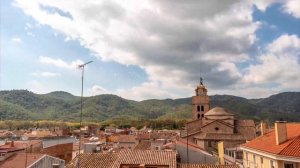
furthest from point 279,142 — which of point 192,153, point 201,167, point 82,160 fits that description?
point 82,160

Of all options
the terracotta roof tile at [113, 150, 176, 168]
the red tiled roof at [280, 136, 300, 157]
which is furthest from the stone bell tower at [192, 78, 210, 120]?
the red tiled roof at [280, 136, 300, 157]

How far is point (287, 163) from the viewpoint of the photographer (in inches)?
903

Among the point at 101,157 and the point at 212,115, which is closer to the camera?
the point at 101,157

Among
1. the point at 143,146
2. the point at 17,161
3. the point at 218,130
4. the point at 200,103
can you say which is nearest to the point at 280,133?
the point at 17,161

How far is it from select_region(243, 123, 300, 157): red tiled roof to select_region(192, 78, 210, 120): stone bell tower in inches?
2523

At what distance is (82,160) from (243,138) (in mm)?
47077

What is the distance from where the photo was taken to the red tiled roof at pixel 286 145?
74.9ft

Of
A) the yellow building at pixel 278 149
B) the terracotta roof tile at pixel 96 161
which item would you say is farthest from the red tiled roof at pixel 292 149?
the terracotta roof tile at pixel 96 161

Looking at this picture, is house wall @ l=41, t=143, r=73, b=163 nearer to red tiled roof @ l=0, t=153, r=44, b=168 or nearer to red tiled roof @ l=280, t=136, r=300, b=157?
red tiled roof @ l=0, t=153, r=44, b=168

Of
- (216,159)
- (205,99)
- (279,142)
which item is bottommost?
(216,159)

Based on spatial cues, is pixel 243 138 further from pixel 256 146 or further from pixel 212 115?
pixel 256 146

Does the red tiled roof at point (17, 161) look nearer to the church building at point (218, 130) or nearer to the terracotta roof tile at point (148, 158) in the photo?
the terracotta roof tile at point (148, 158)

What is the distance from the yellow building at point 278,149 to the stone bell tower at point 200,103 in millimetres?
63262

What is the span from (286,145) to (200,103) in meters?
70.9
